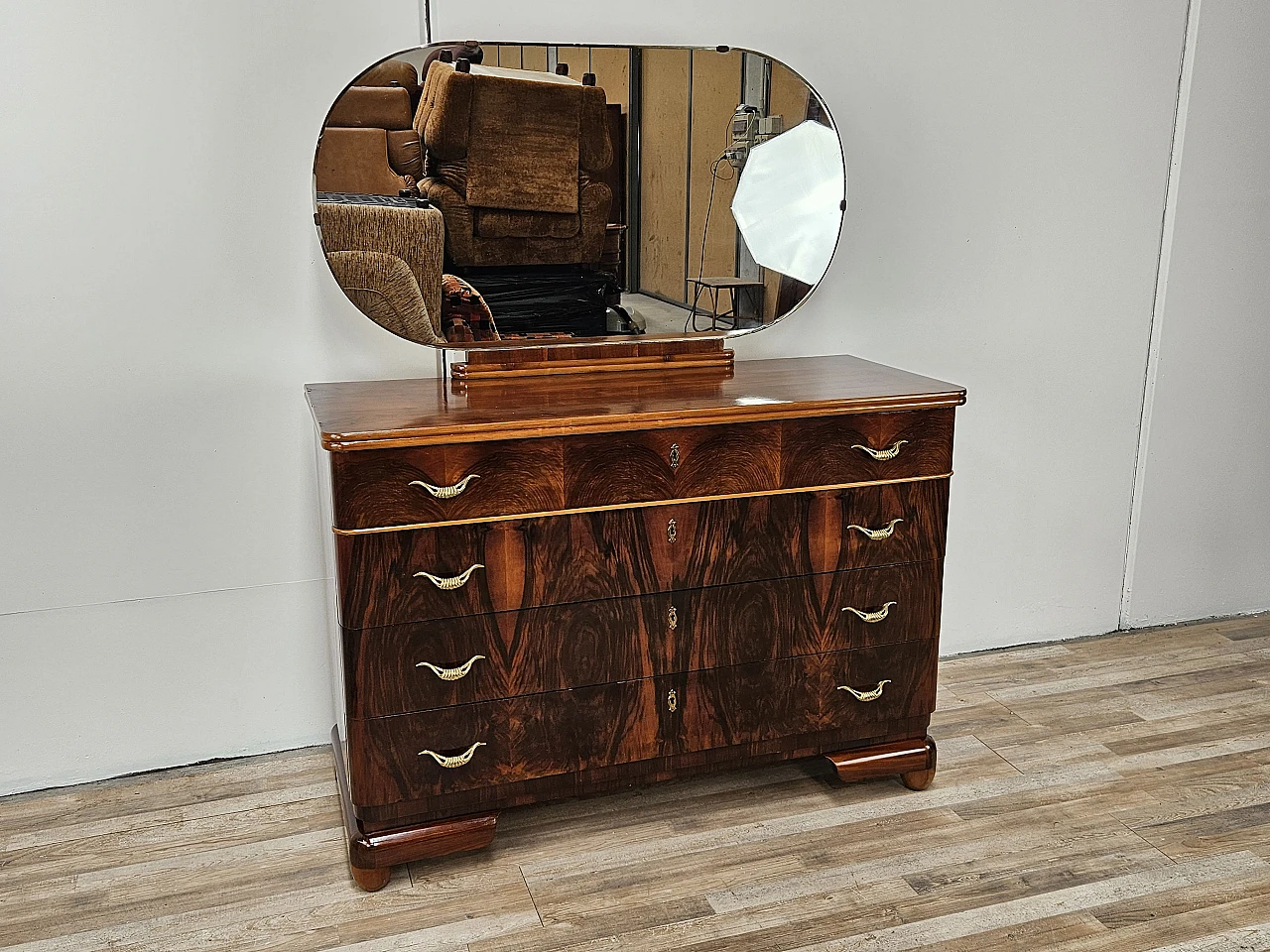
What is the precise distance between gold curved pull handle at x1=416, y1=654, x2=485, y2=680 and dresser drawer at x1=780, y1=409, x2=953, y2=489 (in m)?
0.64

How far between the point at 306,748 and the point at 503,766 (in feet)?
2.21

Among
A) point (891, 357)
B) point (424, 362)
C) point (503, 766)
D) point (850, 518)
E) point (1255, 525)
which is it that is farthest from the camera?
point (1255, 525)

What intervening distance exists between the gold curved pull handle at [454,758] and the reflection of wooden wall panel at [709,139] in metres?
1.02

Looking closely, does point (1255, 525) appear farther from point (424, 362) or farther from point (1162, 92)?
point (424, 362)

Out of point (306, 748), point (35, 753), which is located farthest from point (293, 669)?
point (35, 753)

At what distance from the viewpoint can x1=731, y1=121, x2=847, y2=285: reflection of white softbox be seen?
2.33m

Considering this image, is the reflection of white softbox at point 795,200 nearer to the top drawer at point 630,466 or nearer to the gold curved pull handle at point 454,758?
the top drawer at point 630,466

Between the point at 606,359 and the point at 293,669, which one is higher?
the point at 606,359

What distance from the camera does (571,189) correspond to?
2.21 m

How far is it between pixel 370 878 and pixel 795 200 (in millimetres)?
1553

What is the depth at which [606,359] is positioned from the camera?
7.38 feet

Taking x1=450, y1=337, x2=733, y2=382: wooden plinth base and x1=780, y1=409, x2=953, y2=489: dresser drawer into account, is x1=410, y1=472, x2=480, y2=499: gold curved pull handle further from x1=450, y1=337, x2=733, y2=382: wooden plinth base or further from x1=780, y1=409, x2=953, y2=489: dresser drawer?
x1=780, y1=409, x2=953, y2=489: dresser drawer

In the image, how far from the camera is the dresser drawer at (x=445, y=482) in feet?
5.95

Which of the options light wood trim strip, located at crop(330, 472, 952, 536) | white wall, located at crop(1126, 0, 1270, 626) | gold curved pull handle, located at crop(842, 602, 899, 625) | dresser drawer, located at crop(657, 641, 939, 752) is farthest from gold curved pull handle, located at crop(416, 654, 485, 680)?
white wall, located at crop(1126, 0, 1270, 626)
